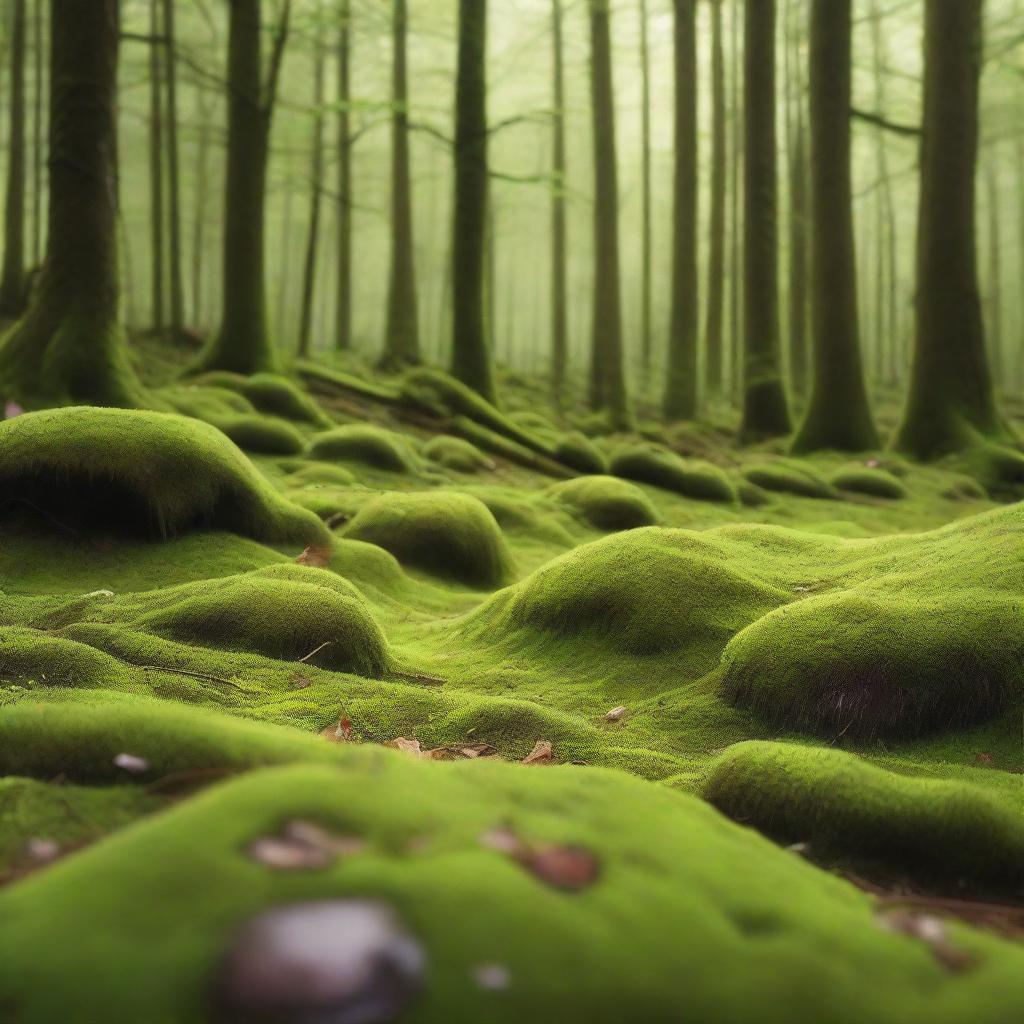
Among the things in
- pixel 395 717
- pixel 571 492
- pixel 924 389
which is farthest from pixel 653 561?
pixel 924 389

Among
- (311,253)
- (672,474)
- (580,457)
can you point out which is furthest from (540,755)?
(311,253)

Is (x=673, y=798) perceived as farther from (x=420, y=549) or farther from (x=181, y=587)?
(x=420, y=549)

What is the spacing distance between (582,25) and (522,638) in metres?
30.0

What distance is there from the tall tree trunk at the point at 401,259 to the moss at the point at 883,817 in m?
20.1

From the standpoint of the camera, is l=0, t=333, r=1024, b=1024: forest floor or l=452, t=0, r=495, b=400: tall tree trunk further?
l=452, t=0, r=495, b=400: tall tree trunk

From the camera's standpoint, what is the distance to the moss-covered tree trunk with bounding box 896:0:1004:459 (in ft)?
48.3

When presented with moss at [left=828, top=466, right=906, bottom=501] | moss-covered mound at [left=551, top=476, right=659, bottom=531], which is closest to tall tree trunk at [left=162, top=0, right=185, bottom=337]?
moss-covered mound at [left=551, top=476, right=659, bottom=531]

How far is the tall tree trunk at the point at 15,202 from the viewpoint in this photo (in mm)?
17891

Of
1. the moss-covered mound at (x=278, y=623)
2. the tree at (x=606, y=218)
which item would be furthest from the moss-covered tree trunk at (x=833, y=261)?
the moss-covered mound at (x=278, y=623)

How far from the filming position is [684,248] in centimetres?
2117

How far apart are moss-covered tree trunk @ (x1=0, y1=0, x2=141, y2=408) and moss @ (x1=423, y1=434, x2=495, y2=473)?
419 cm

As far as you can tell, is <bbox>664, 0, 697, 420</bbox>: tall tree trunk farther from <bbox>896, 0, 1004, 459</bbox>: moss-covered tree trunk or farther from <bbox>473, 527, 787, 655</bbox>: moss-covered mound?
<bbox>473, 527, 787, 655</bbox>: moss-covered mound

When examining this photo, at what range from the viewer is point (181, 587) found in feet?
16.2

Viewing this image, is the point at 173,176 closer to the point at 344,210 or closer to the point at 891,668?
the point at 344,210
